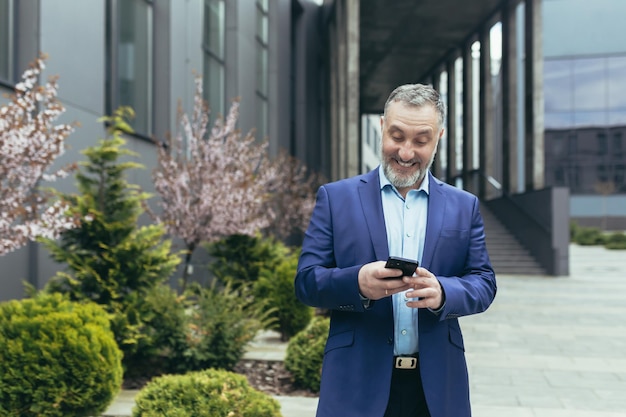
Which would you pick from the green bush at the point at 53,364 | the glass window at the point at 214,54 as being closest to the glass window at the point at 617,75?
the glass window at the point at 214,54

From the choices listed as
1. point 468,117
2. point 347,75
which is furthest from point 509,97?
point 347,75

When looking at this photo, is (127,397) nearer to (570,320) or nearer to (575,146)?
(570,320)

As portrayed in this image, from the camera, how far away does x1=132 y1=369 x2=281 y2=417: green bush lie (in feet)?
15.0

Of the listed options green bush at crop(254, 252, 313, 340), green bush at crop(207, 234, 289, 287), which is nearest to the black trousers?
green bush at crop(254, 252, 313, 340)

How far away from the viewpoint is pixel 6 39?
28.2ft

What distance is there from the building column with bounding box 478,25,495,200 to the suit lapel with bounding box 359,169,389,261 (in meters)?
27.2

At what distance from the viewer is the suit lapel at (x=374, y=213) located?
8.16 ft

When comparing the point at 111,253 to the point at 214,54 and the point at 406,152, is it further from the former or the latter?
the point at 214,54

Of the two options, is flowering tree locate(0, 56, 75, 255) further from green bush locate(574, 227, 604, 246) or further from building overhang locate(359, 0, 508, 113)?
green bush locate(574, 227, 604, 246)

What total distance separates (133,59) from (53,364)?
8573 millimetres

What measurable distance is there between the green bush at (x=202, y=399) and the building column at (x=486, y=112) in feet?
83.6

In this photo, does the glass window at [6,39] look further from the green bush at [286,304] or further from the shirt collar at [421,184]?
the shirt collar at [421,184]

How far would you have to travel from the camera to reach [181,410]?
4.52m

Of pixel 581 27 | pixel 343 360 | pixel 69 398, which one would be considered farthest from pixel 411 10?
pixel 581 27
